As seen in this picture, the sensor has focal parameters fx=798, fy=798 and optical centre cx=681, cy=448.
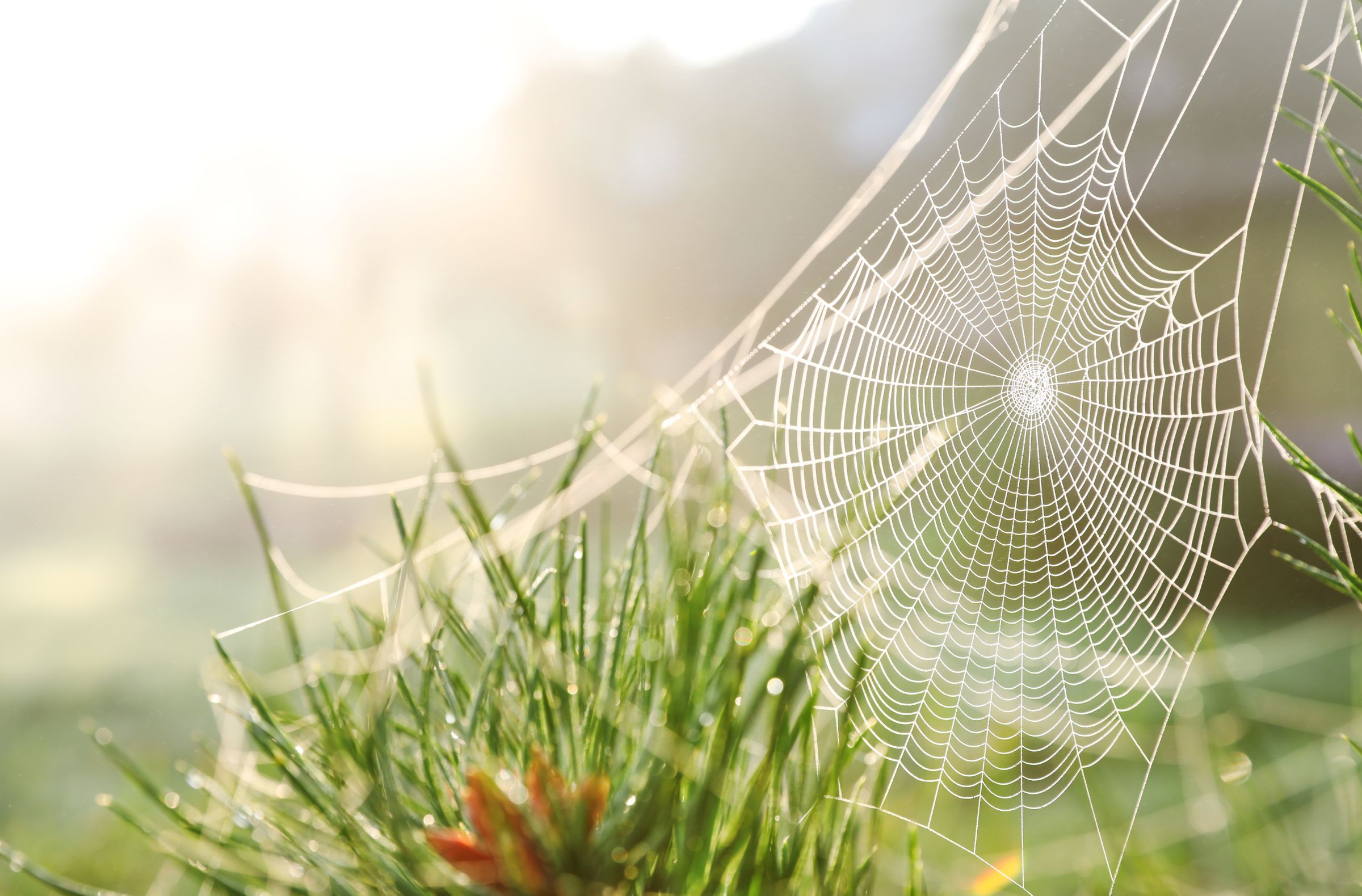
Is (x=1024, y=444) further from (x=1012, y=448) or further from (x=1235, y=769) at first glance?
(x=1235, y=769)

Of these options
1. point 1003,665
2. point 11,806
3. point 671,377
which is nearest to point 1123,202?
point 1003,665

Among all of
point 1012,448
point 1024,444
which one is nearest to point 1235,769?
point 1012,448

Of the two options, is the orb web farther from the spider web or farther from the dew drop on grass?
the dew drop on grass

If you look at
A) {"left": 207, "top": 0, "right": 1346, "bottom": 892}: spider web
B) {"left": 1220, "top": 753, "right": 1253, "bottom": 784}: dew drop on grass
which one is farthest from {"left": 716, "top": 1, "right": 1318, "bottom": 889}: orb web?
{"left": 1220, "top": 753, "right": 1253, "bottom": 784}: dew drop on grass

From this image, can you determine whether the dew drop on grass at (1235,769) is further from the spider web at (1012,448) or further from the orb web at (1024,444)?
the orb web at (1024,444)

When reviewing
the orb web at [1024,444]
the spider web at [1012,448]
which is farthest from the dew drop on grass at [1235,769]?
the orb web at [1024,444]

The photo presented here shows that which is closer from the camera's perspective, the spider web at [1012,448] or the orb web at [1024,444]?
the spider web at [1012,448]

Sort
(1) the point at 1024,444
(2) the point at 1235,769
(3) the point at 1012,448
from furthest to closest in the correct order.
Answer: (1) the point at 1024,444
(3) the point at 1012,448
(2) the point at 1235,769
